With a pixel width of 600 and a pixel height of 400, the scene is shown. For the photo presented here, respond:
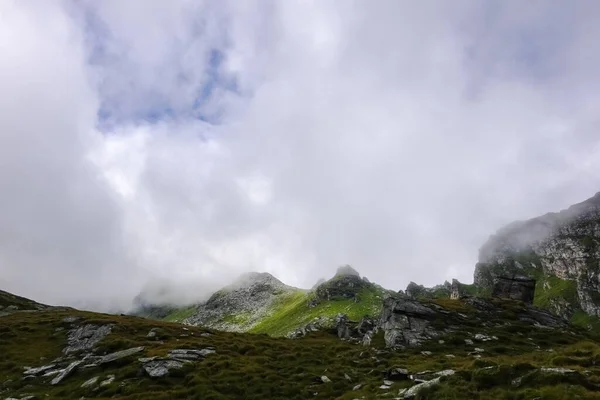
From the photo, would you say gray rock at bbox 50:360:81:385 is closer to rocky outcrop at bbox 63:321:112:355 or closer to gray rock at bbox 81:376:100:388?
gray rock at bbox 81:376:100:388

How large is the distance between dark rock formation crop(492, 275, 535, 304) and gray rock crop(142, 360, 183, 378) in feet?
251

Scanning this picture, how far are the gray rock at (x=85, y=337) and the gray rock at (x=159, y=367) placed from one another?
55.9 ft

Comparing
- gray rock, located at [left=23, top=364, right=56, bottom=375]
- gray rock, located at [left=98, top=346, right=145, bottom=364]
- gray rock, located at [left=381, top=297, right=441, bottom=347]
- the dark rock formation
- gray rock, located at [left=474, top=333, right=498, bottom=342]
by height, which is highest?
the dark rock formation

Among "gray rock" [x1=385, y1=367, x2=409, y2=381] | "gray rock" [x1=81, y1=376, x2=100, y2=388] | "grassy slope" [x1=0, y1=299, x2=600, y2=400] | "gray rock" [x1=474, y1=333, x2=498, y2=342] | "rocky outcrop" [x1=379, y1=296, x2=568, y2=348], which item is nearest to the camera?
"grassy slope" [x1=0, y1=299, x2=600, y2=400]

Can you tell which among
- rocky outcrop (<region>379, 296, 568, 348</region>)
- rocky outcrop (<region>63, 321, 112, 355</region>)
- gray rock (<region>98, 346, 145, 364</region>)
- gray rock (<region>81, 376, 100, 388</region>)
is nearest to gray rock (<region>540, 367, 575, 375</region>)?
rocky outcrop (<region>379, 296, 568, 348</region>)

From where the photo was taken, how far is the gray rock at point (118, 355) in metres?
41.9

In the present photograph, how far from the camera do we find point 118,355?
43.5 metres

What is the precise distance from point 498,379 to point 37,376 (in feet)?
145

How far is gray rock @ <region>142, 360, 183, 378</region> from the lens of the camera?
3625 centimetres

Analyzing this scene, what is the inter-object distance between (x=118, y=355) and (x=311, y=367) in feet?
72.2

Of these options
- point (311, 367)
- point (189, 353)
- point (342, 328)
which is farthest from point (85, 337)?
point (342, 328)

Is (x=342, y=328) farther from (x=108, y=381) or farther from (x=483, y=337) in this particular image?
(x=108, y=381)

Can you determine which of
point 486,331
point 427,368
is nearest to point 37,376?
point 427,368

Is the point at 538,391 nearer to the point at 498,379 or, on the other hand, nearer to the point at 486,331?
the point at 498,379
